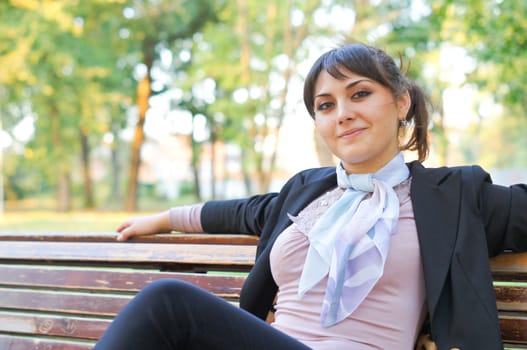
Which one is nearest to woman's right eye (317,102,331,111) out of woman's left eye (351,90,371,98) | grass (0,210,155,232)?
woman's left eye (351,90,371,98)

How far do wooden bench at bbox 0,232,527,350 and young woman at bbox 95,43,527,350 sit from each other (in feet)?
1.01

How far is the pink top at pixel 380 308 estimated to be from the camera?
6.70 ft

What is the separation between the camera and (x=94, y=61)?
19953 mm

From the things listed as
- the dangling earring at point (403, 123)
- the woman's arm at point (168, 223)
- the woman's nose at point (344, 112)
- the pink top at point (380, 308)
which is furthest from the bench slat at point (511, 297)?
the woman's arm at point (168, 223)

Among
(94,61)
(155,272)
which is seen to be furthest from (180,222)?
(94,61)

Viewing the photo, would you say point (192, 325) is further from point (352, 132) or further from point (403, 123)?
point (403, 123)

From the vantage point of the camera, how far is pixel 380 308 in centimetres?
207

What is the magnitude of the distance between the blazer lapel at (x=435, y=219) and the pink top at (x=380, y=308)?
0.17ft

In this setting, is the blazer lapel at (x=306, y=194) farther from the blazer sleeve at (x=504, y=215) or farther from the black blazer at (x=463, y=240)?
the blazer sleeve at (x=504, y=215)

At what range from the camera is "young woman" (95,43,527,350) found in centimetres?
184

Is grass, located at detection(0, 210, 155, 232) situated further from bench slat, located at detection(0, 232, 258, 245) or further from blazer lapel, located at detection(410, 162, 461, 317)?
blazer lapel, located at detection(410, 162, 461, 317)

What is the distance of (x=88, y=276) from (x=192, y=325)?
1.18m

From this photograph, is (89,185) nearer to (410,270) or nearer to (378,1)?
(378,1)

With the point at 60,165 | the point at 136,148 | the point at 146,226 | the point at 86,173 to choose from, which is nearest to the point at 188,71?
the point at 136,148
